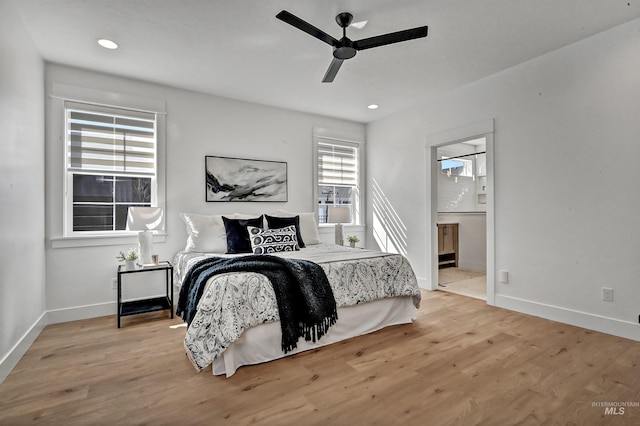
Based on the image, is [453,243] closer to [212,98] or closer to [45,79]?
[212,98]

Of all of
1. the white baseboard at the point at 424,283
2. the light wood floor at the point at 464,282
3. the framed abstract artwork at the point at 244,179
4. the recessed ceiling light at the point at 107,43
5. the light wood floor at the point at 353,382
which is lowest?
the light wood floor at the point at 353,382

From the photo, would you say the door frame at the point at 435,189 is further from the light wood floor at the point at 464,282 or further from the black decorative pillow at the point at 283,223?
the black decorative pillow at the point at 283,223

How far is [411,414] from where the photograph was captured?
1.75 meters

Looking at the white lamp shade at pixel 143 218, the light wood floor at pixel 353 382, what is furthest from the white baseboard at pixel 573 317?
the white lamp shade at pixel 143 218

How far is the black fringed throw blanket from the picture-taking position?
2422mm

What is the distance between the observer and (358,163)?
5551mm

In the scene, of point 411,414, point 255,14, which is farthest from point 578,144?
point 255,14

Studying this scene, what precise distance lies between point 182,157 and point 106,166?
799 millimetres

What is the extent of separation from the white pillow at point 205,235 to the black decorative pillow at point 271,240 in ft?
1.13

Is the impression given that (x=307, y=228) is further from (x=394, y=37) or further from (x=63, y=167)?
(x=63, y=167)

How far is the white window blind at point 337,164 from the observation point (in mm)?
5172

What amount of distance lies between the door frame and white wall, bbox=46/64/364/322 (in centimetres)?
159

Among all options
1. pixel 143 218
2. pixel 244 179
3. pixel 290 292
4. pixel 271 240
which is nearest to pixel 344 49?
pixel 290 292

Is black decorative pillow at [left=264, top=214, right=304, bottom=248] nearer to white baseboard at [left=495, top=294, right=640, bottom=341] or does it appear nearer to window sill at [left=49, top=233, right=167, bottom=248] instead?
window sill at [left=49, top=233, right=167, bottom=248]
